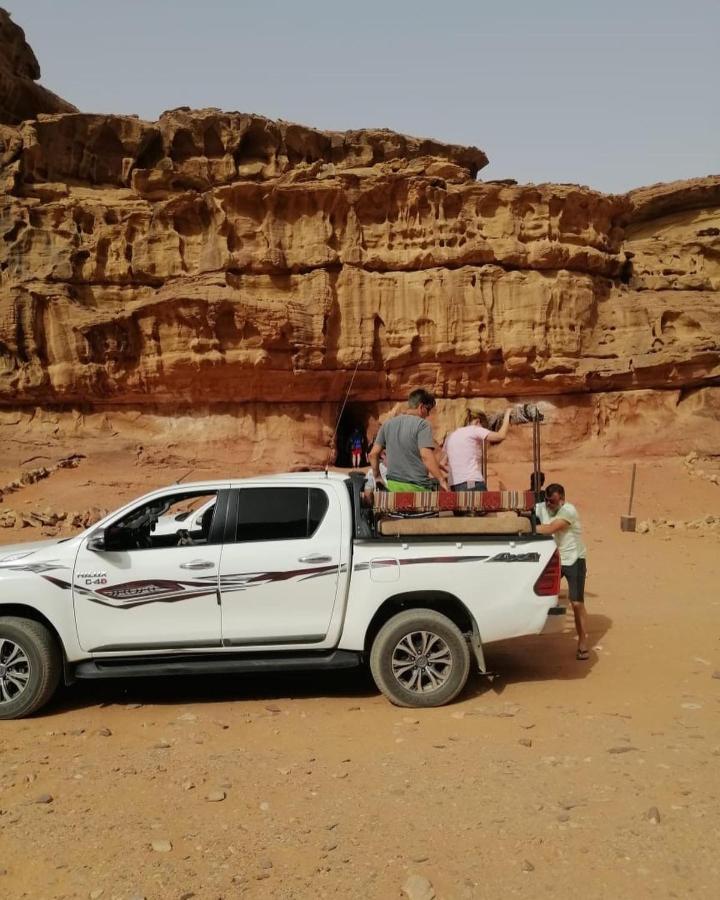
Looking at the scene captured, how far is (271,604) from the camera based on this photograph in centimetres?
538

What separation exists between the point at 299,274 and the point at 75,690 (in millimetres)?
19310

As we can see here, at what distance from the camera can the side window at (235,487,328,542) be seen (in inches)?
219

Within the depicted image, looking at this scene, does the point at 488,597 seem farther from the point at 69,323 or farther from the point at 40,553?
the point at 69,323

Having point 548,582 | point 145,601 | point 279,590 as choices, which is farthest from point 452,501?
point 145,601

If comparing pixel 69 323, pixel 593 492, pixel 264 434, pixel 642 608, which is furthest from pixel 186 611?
pixel 69 323

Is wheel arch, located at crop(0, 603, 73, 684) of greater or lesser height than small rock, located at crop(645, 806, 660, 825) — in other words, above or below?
above

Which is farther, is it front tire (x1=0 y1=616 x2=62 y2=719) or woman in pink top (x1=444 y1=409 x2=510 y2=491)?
woman in pink top (x1=444 y1=409 x2=510 y2=491)

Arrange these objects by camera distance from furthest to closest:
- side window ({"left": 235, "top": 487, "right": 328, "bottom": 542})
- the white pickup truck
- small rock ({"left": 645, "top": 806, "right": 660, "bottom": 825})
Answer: side window ({"left": 235, "top": 487, "right": 328, "bottom": 542}), the white pickup truck, small rock ({"left": 645, "top": 806, "right": 660, "bottom": 825})

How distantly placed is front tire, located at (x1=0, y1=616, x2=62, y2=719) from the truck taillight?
381 centimetres

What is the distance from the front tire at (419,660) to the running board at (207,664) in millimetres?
262

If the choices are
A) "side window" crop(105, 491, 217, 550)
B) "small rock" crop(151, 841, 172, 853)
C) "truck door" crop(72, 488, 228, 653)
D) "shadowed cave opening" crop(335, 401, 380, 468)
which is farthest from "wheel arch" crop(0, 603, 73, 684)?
"shadowed cave opening" crop(335, 401, 380, 468)

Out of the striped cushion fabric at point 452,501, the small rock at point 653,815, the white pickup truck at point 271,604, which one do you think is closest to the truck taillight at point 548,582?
the white pickup truck at point 271,604

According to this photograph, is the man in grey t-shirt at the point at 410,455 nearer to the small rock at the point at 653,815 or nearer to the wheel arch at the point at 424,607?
the wheel arch at the point at 424,607

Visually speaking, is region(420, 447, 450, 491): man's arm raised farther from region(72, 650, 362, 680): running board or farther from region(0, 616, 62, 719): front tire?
region(0, 616, 62, 719): front tire
